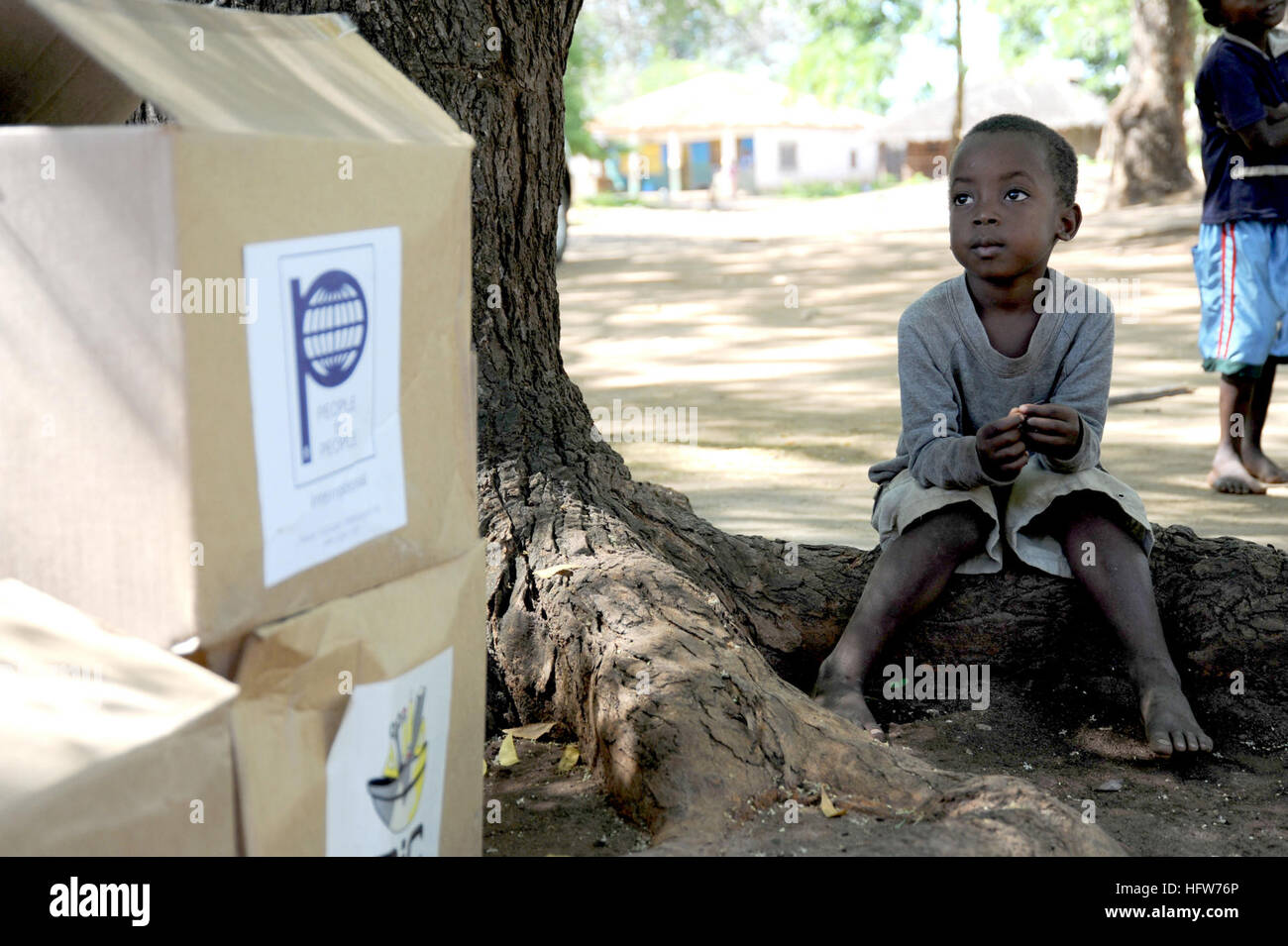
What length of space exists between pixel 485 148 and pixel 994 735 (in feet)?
5.27

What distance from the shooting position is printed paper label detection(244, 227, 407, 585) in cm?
129

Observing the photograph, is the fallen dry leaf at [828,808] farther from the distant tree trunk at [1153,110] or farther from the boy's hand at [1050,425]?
the distant tree trunk at [1153,110]

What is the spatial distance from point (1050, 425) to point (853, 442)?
3086mm

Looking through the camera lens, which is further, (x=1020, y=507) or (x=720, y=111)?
(x=720, y=111)

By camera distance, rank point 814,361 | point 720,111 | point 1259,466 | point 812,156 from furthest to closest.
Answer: point 812,156 < point 720,111 < point 814,361 < point 1259,466

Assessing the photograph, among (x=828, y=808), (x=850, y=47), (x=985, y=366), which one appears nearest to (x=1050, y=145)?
(x=985, y=366)

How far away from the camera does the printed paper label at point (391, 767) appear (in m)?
1.41

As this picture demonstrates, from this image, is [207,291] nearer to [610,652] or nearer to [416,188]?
[416,188]

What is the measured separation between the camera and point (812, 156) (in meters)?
40.5

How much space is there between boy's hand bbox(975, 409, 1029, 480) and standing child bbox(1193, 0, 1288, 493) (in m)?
2.23

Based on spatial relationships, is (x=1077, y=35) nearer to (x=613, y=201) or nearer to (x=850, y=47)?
(x=850, y=47)

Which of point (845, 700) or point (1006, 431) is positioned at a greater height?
point (1006, 431)

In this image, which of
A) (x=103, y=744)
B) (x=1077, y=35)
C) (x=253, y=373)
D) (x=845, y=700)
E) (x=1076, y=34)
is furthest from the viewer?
(x=1077, y=35)
